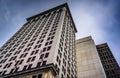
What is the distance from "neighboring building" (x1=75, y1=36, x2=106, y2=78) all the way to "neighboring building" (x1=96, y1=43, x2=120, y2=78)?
15.9 m

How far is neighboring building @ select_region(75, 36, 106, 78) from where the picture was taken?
45531 mm

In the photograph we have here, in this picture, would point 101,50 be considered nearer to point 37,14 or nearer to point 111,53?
point 111,53

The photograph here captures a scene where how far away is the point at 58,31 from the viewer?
43.4 meters

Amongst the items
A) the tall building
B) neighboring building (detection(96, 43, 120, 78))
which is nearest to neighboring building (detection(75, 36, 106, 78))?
the tall building

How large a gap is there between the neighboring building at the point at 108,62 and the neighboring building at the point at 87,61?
15.9m

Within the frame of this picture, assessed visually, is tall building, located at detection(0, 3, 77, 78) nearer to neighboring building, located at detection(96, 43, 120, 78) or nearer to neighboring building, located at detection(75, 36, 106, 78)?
neighboring building, located at detection(75, 36, 106, 78)

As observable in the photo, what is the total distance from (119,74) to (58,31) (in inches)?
1441

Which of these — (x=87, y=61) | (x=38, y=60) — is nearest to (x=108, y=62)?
(x=87, y=61)

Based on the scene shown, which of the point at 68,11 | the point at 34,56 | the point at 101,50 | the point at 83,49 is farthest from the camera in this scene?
the point at 101,50

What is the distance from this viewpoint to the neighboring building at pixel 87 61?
45531mm

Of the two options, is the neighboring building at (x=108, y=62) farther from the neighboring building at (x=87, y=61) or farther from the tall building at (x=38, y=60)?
the tall building at (x=38, y=60)

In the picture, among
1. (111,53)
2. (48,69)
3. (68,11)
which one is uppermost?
(68,11)

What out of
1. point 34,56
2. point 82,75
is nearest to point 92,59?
point 82,75

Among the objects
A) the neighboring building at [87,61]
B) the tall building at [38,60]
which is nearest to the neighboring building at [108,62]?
the neighboring building at [87,61]
